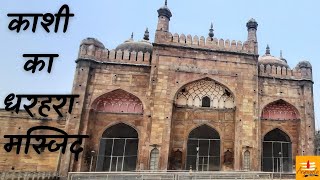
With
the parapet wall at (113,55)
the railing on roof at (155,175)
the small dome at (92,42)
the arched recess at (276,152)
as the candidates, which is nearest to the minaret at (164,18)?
the parapet wall at (113,55)

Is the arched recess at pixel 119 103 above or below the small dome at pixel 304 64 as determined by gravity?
below

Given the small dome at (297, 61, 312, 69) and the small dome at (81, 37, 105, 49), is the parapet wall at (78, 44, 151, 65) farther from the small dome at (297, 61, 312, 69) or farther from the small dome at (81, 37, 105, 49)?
the small dome at (297, 61, 312, 69)

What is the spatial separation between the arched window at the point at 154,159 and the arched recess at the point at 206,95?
2.58 metres

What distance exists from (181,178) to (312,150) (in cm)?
699

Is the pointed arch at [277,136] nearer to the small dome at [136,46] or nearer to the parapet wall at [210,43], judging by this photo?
the parapet wall at [210,43]

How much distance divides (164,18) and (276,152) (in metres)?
8.10

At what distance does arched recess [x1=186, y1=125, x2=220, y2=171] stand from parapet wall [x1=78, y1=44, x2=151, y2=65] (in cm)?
397

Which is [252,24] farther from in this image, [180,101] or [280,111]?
[180,101]

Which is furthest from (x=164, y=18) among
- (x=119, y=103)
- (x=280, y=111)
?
(x=280, y=111)

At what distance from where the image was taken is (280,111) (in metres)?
15.2

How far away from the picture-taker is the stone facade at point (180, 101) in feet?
44.5

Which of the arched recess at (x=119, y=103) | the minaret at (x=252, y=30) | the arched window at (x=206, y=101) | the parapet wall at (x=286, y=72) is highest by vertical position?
the minaret at (x=252, y=30)

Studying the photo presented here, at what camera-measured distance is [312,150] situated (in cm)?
1426

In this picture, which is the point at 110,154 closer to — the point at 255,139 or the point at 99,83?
the point at 99,83
